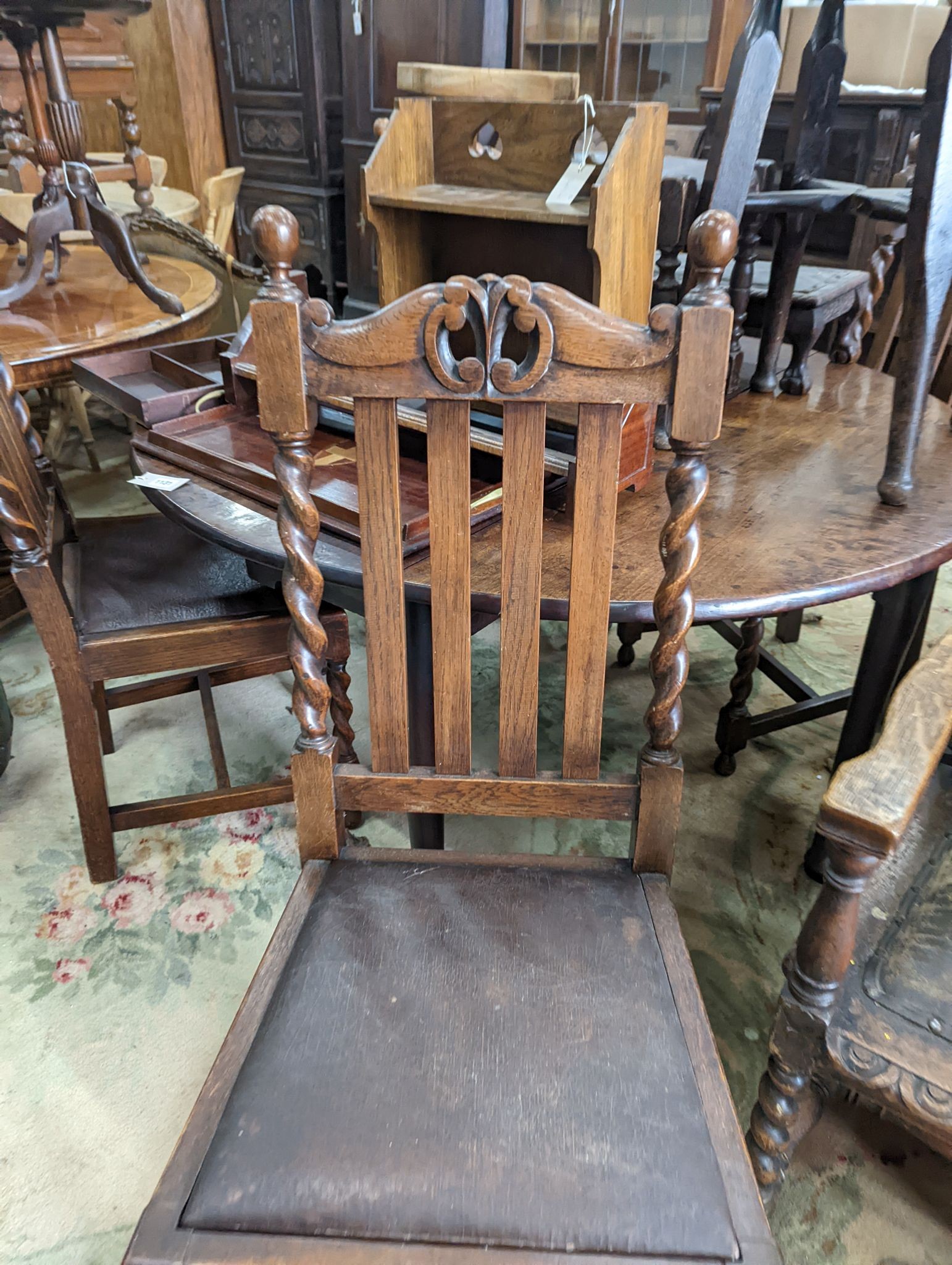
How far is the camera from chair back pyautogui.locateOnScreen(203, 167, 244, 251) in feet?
11.2

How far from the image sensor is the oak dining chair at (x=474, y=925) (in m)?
0.73

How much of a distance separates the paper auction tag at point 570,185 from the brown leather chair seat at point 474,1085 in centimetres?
90

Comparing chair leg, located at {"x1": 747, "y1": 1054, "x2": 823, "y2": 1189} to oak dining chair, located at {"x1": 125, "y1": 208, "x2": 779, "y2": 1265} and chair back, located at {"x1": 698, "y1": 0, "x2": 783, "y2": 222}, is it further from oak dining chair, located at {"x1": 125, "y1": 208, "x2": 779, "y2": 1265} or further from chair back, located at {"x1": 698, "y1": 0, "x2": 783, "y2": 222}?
chair back, located at {"x1": 698, "y1": 0, "x2": 783, "y2": 222}

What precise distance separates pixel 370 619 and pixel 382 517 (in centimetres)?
12

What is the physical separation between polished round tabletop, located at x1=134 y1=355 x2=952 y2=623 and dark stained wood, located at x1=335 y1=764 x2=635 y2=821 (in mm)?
208

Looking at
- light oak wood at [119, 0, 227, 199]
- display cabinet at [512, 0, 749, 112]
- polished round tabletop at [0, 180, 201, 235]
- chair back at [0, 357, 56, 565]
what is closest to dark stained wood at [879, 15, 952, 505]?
chair back at [0, 357, 56, 565]

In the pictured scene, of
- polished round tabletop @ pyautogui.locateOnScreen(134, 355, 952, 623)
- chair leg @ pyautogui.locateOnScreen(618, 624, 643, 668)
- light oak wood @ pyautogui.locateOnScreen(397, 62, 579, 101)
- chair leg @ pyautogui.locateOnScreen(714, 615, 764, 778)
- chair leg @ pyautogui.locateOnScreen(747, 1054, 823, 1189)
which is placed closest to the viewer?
chair leg @ pyautogui.locateOnScreen(747, 1054, 823, 1189)

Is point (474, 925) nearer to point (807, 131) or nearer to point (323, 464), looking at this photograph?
point (323, 464)

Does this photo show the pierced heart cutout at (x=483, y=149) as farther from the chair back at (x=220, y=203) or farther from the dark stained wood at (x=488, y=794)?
the chair back at (x=220, y=203)

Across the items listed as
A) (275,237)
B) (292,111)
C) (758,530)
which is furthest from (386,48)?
(275,237)

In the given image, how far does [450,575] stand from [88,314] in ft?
6.01

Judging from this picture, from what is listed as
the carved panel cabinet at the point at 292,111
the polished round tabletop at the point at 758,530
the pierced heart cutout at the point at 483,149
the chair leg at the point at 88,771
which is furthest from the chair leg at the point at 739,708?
the carved panel cabinet at the point at 292,111

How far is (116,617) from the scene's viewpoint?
59.8 inches

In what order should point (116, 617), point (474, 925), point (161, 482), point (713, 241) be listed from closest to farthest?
point (713, 241) → point (474, 925) → point (161, 482) → point (116, 617)
